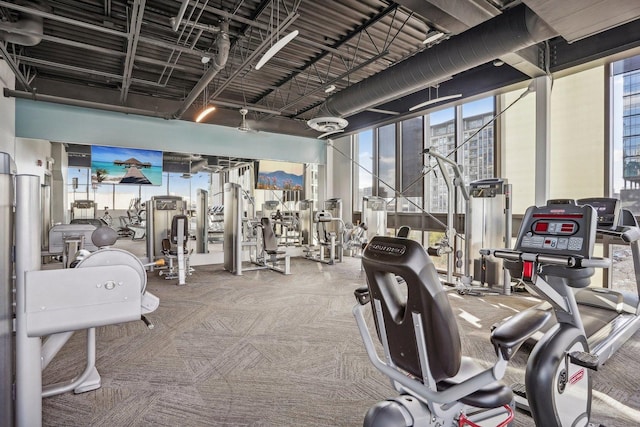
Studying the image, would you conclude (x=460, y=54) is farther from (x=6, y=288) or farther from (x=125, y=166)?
(x=125, y=166)

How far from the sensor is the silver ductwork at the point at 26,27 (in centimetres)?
409

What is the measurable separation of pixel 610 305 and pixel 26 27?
24.4ft

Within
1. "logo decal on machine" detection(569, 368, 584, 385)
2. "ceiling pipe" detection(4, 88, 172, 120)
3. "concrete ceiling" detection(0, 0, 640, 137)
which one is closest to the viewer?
"logo decal on machine" detection(569, 368, 584, 385)

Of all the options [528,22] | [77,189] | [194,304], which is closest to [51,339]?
[194,304]

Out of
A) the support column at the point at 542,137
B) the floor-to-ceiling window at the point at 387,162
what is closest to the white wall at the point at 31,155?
the floor-to-ceiling window at the point at 387,162

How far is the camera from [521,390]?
239 centimetres

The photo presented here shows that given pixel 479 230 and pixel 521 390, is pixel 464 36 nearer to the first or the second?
pixel 479 230

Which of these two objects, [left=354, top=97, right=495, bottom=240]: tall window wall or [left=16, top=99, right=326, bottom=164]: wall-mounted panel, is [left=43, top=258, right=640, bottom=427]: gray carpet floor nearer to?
[left=354, top=97, right=495, bottom=240]: tall window wall

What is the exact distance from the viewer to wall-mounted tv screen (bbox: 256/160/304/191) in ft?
30.5

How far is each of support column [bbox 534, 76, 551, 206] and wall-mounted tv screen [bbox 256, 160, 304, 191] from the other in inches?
236

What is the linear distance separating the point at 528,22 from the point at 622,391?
138 inches

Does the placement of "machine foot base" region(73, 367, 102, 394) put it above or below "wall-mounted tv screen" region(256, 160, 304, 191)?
below

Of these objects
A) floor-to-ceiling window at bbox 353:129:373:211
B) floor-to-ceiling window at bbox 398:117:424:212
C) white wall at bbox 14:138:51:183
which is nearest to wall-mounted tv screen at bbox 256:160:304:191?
floor-to-ceiling window at bbox 353:129:373:211

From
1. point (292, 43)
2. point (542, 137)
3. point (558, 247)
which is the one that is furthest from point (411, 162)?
point (558, 247)
